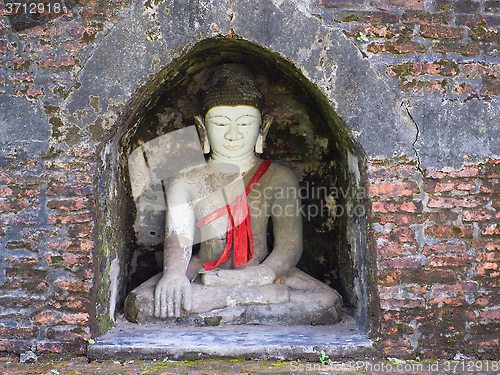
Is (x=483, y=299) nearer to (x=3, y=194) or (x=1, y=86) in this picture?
(x=3, y=194)

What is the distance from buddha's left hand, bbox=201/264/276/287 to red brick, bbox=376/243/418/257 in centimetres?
88

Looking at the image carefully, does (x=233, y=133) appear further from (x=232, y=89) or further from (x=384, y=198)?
(x=384, y=198)

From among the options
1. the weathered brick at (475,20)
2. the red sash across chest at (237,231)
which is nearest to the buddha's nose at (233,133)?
the red sash across chest at (237,231)

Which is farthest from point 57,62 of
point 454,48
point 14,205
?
point 454,48

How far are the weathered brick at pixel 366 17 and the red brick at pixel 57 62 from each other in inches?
64.0

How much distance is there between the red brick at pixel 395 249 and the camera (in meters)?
2.63

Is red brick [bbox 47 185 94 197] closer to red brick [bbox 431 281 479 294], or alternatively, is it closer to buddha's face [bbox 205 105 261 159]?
buddha's face [bbox 205 105 261 159]

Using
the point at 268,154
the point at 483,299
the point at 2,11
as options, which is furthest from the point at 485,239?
the point at 2,11

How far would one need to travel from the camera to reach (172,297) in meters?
2.95

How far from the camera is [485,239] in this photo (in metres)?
2.63

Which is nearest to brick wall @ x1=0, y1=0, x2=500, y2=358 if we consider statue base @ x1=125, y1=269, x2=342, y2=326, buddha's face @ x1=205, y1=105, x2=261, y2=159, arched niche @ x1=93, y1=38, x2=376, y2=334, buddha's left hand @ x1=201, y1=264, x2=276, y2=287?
arched niche @ x1=93, y1=38, x2=376, y2=334

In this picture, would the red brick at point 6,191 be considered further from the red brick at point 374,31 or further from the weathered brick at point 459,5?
the weathered brick at point 459,5

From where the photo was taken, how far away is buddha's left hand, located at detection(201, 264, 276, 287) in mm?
3082

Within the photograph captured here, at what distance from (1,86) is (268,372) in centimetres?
229
